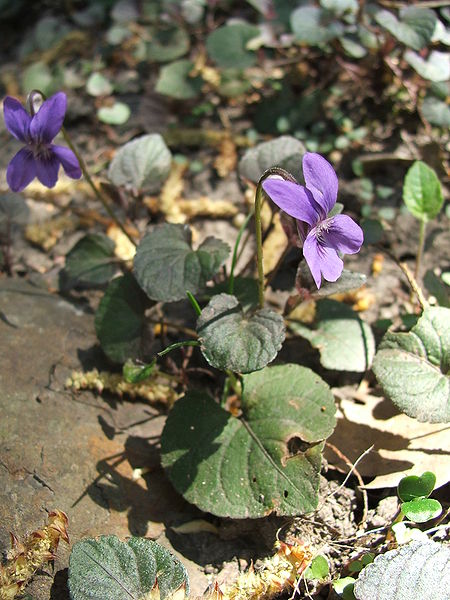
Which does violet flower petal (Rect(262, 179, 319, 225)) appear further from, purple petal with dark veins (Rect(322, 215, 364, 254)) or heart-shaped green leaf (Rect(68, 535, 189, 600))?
heart-shaped green leaf (Rect(68, 535, 189, 600))

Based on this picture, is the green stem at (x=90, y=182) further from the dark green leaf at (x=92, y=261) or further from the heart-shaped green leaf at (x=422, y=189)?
the heart-shaped green leaf at (x=422, y=189)

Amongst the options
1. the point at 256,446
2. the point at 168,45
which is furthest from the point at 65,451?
the point at 168,45

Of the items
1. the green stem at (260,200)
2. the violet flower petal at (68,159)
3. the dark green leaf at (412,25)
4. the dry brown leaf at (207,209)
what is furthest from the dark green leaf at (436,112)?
the violet flower petal at (68,159)

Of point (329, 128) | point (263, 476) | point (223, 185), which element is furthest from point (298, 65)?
point (263, 476)

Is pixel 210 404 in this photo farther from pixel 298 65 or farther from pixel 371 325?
pixel 298 65

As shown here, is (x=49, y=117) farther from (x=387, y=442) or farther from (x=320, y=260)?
(x=387, y=442)

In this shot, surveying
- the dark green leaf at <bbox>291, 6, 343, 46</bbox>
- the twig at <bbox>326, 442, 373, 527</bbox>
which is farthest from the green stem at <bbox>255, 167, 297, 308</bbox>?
the dark green leaf at <bbox>291, 6, 343, 46</bbox>
